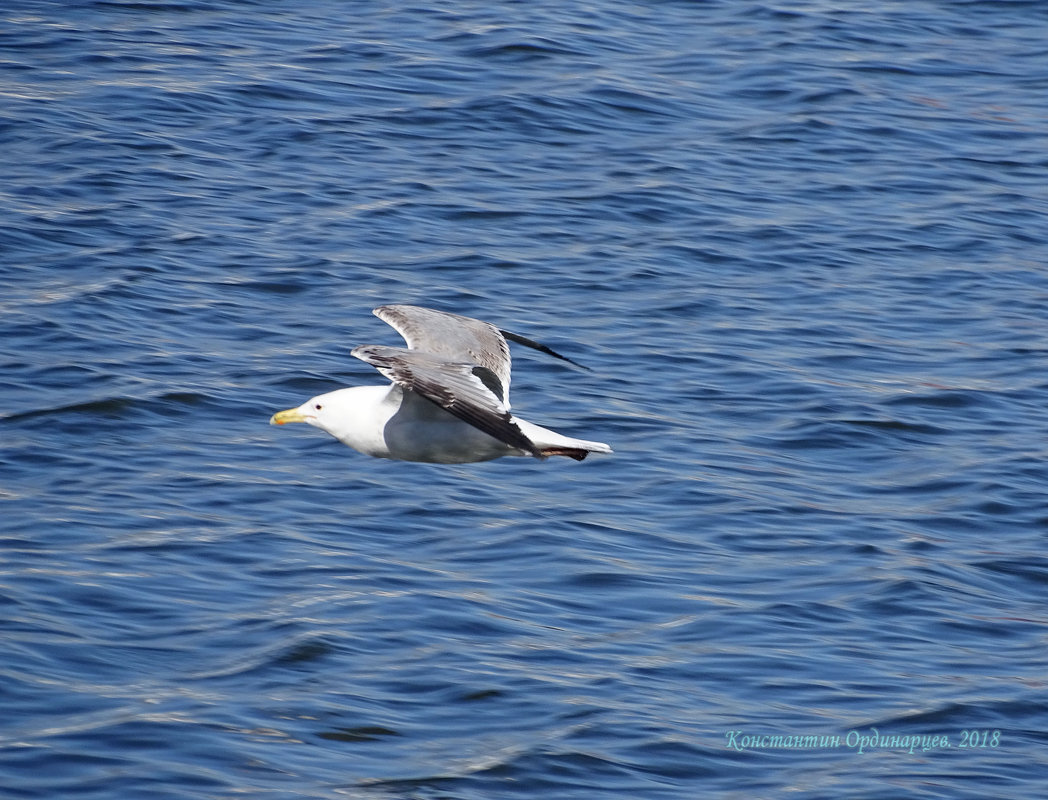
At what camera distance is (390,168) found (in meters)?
16.2

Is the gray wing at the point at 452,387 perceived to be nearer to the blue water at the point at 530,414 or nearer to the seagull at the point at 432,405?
the seagull at the point at 432,405

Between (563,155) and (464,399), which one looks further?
(563,155)

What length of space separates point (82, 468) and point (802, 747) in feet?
16.2

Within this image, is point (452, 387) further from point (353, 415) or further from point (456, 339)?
point (456, 339)

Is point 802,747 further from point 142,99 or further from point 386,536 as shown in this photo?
point 142,99

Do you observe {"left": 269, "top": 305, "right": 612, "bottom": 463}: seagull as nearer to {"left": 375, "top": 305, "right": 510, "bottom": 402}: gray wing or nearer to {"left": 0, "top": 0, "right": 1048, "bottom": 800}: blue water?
{"left": 375, "top": 305, "right": 510, "bottom": 402}: gray wing

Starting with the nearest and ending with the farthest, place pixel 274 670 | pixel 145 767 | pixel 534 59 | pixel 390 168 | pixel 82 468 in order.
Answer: pixel 145 767 → pixel 274 670 → pixel 82 468 → pixel 390 168 → pixel 534 59

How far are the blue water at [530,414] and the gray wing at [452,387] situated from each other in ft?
5.99

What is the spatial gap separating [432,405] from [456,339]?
70cm

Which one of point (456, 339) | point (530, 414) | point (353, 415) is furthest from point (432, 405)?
point (530, 414)

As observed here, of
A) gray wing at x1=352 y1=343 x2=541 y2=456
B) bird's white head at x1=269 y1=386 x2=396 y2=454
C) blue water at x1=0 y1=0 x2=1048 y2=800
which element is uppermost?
gray wing at x1=352 y1=343 x2=541 y2=456

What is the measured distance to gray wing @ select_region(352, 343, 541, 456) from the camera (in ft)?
24.7

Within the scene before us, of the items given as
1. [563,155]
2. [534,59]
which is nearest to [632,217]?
[563,155]

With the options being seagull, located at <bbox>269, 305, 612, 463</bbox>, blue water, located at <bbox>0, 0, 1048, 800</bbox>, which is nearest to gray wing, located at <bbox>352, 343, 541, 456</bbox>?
seagull, located at <bbox>269, 305, 612, 463</bbox>
